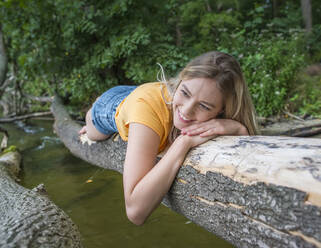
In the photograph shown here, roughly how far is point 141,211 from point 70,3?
15.9 feet

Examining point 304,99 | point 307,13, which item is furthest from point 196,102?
point 307,13

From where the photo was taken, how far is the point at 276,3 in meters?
13.5

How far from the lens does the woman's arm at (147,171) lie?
5.25ft

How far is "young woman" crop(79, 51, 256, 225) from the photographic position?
1636 mm

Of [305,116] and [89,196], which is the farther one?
[305,116]

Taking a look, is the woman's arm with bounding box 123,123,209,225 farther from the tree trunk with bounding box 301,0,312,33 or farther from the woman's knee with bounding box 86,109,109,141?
the tree trunk with bounding box 301,0,312,33

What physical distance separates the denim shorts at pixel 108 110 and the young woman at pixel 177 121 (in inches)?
25.5

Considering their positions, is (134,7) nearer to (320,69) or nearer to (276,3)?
(320,69)

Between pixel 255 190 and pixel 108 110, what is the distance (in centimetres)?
180

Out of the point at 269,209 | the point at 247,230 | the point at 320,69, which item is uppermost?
the point at 269,209

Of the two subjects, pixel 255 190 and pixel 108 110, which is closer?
pixel 255 190

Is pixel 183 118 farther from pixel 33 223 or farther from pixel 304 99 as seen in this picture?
pixel 304 99

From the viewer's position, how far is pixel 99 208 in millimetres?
2811

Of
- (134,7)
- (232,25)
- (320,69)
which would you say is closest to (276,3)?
(232,25)
